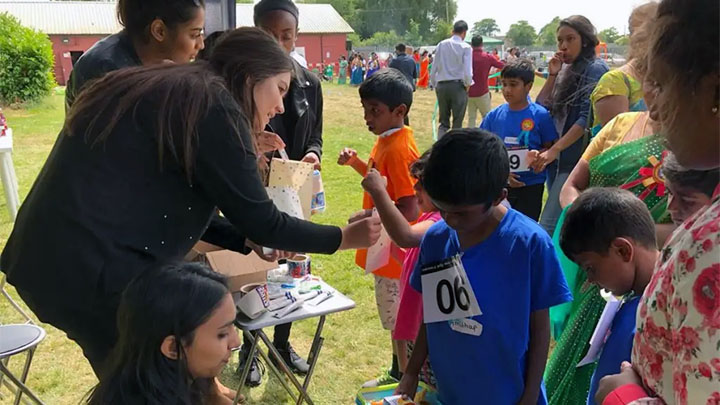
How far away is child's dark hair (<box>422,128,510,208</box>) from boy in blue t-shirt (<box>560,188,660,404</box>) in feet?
0.88

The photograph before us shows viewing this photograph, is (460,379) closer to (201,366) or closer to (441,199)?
(441,199)

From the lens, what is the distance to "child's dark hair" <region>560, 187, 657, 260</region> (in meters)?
1.54

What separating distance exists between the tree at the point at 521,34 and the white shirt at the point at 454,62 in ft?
223

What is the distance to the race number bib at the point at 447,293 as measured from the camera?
1.58 metres

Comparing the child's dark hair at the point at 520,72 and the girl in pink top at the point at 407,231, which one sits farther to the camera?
the child's dark hair at the point at 520,72

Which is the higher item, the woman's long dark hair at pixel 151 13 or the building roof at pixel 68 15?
the woman's long dark hair at pixel 151 13

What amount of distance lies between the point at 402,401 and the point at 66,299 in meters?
0.97

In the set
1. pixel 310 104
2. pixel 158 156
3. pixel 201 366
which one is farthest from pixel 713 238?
pixel 310 104

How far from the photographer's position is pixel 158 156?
141cm

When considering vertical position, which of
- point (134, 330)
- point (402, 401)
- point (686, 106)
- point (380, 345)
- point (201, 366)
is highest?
point (686, 106)

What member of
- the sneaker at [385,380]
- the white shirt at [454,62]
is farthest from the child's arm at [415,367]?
the white shirt at [454,62]

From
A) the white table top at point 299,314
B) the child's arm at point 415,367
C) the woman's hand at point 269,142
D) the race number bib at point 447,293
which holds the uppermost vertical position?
the woman's hand at point 269,142

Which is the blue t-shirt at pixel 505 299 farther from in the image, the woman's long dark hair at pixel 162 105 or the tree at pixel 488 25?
the tree at pixel 488 25

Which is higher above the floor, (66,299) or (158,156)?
(158,156)
